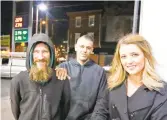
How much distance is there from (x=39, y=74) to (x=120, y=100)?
2.01 ft

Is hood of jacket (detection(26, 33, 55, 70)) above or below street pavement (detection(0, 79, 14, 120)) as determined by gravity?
above

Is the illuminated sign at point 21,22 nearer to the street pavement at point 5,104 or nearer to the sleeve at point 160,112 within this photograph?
the street pavement at point 5,104

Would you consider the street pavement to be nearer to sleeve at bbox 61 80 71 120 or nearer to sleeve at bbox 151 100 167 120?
sleeve at bbox 61 80 71 120

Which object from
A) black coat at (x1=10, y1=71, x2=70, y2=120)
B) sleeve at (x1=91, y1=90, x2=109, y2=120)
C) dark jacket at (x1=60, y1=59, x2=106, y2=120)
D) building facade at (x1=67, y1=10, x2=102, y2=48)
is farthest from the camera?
building facade at (x1=67, y1=10, x2=102, y2=48)

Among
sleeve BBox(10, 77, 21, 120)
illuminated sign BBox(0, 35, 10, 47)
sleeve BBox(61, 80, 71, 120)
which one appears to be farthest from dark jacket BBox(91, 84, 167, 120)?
illuminated sign BBox(0, 35, 10, 47)

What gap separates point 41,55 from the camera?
74.9 inches

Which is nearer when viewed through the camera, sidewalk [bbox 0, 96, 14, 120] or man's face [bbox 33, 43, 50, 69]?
man's face [bbox 33, 43, 50, 69]

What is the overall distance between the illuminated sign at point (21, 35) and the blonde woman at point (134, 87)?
9663 mm

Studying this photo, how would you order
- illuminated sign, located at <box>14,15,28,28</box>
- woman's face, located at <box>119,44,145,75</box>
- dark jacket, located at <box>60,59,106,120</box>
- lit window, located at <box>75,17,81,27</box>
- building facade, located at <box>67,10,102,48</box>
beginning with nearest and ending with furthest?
woman's face, located at <box>119,44,145,75</box> → dark jacket, located at <box>60,59,106,120</box> → illuminated sign, located at <box>14,15,28,28</box> → building facade, located at <box>67,10,102,48</box> → lit window, located at <box>75,17,81,27</box>

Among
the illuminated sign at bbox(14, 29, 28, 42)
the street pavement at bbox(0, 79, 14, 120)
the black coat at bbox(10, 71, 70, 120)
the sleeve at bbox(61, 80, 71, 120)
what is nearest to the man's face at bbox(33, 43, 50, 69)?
the black coat at bbox(10, 71, 70, 120)

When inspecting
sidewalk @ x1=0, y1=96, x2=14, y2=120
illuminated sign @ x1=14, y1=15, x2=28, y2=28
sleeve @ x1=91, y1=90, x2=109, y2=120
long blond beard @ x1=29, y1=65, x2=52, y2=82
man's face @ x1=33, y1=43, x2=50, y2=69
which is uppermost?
illuminated sign @ x1=14, y1=15, x2=28, y2=28

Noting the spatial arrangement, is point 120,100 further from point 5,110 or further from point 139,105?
point 5,110

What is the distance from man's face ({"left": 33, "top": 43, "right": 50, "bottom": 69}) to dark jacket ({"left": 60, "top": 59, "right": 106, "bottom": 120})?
360mm

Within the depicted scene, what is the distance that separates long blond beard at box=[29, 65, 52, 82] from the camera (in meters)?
1.87
